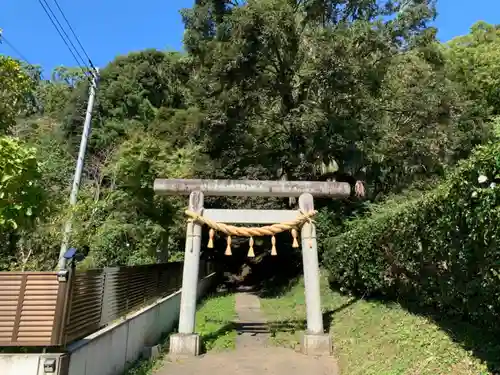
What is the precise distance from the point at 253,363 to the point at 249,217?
2.91 meters

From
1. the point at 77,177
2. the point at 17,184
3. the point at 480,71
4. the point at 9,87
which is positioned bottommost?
the point at 17,184

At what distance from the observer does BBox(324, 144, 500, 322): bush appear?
3590 millimetres

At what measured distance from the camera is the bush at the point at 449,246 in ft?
11.8

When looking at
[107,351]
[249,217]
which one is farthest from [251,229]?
[107,351]

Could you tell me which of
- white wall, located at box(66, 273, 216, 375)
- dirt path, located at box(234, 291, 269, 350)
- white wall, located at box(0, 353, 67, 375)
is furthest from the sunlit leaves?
dirt path, located at box(234, 291, 269, 350)

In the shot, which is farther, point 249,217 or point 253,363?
point 249,217

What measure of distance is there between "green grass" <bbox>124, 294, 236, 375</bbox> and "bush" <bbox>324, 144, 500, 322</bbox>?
323 cm

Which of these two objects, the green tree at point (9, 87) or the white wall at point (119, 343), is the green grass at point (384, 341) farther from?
the green tree at point (9, 87)

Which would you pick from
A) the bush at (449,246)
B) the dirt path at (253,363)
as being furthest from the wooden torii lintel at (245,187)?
the dirt path at (253,363)

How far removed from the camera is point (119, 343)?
5.96 m

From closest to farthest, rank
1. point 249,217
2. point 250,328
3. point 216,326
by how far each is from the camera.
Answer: point 249,217, point 250,328, point 216,326

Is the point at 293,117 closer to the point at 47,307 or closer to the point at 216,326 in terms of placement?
the point at 216,326

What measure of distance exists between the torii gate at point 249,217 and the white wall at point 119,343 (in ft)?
2.45

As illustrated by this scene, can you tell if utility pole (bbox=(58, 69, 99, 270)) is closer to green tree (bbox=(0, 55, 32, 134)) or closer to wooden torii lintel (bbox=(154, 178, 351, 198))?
green tree (bbox=(0, 55, 32, 134))
